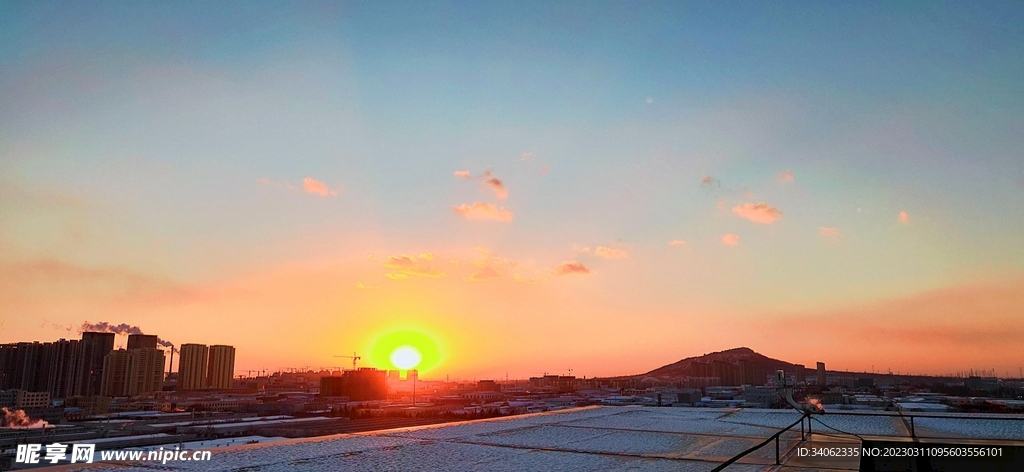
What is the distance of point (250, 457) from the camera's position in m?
9.73

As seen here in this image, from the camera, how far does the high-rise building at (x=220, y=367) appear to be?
173 meters

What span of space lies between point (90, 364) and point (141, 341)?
31.5m

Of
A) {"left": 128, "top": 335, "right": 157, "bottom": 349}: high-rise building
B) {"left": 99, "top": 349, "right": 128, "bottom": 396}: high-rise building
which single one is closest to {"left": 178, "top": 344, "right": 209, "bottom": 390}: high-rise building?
{"left": 128, "top": 335, "right": 157, "bottom": 349}: high-rise building

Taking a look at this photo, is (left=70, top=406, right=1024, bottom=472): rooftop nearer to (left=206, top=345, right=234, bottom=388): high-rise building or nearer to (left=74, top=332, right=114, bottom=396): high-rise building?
(left=74, top=332, right=114, bottom=396): high-rise building

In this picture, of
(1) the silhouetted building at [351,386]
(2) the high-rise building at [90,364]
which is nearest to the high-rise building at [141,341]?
(2) the high-rise building at [90,364]

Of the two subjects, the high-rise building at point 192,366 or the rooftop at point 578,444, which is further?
the high-rise building at point 192,366

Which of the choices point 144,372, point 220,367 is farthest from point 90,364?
point 220,367

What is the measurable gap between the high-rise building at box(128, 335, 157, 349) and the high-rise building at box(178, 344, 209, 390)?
31.1 feet

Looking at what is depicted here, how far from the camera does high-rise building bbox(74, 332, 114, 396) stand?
4867 inches

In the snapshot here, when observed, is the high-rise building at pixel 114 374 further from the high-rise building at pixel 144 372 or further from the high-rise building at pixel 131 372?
the high-rise building at pixel 144 372

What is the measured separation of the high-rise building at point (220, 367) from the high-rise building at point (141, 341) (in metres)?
18.1

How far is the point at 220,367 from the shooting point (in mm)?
175875

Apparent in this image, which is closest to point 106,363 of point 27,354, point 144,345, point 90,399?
point 27,354

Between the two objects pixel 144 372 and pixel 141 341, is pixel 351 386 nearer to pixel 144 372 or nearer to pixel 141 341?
pixel 144 372
